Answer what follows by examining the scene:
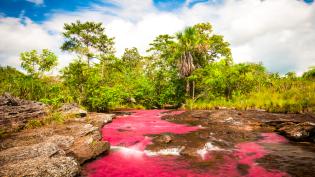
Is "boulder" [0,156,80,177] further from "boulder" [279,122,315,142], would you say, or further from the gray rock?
"boulder" [279,122,315,142]

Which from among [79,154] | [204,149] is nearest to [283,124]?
[204,149]

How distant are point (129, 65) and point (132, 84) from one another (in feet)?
51.4

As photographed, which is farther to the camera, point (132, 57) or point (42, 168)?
point (132, 57)

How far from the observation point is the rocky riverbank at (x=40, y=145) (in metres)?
4.65

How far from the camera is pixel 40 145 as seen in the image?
5902 millimetres

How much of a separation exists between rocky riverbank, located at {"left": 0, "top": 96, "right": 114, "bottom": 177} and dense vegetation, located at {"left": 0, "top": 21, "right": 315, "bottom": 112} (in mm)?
4617

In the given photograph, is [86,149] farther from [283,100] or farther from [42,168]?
[283,100]

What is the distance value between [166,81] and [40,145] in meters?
21.5

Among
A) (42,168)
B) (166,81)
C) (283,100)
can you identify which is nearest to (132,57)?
(166,81)

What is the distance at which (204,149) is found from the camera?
712 cm

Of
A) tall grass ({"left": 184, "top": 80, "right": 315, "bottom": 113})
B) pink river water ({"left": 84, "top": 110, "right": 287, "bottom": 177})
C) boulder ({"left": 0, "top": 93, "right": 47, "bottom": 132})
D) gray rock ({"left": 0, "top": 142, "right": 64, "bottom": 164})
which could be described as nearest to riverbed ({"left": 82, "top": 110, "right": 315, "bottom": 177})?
pink river water ({"left": 84, "top": 110, "right": 287, "bottom": 177})

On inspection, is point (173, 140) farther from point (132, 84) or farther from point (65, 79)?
point (132, 84)

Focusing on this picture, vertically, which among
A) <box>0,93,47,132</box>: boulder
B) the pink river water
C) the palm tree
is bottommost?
the pink river water

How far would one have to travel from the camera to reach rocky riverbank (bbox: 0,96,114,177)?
4.65 metres
